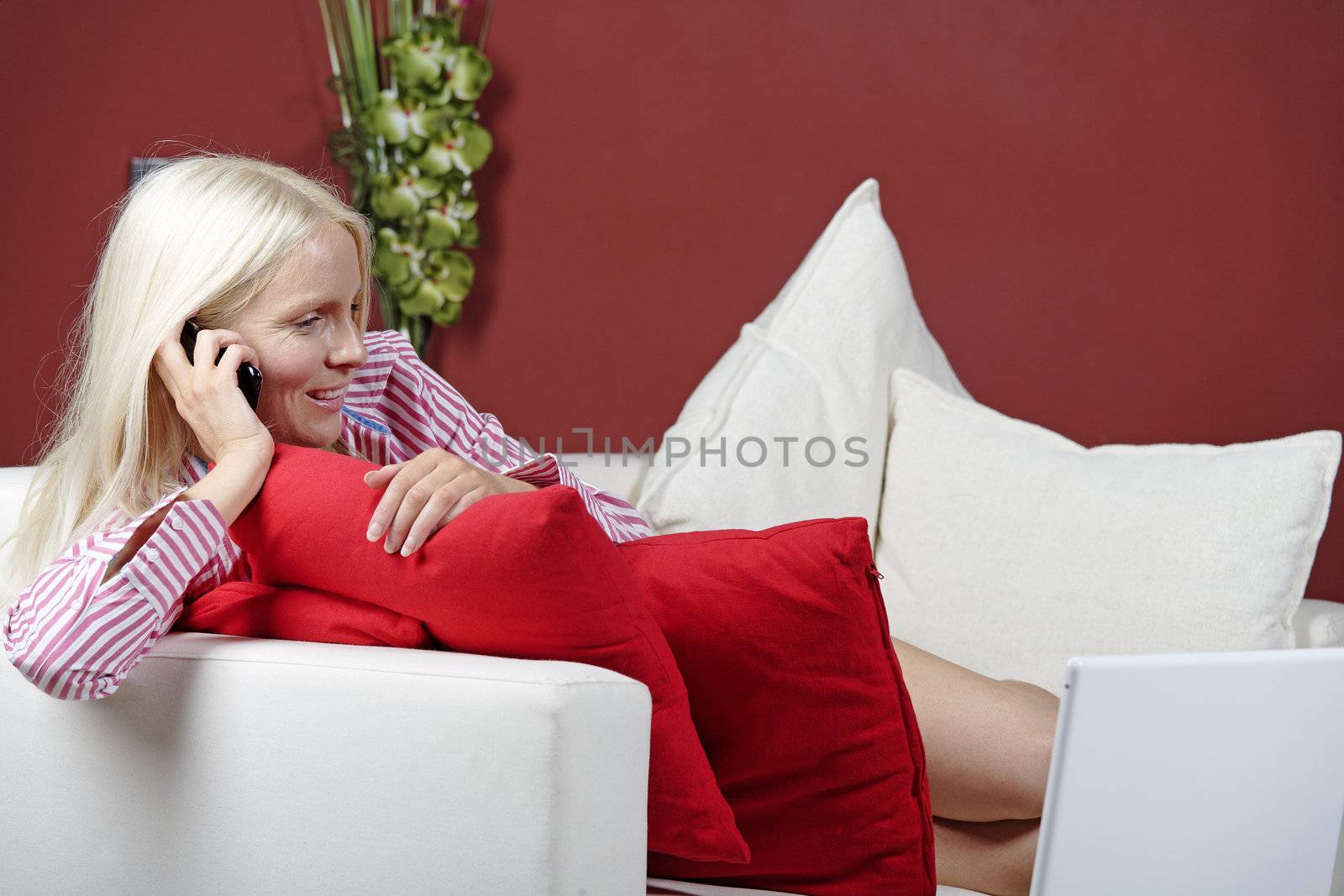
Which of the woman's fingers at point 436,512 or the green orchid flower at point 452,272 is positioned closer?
the woman's fingers at point 436,512

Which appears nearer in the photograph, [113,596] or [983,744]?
[113,596]

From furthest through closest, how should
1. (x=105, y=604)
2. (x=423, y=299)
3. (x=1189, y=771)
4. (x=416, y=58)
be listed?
(x=423, y=299), (x=416, y=58), (x=105, y=604), (x=1189, y=771)

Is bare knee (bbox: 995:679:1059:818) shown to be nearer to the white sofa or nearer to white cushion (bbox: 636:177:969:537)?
the white sofa

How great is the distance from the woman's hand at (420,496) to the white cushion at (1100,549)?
763mm

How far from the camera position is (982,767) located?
1.08 metres

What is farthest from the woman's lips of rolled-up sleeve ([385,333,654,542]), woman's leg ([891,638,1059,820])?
woman's leg ([891,638,1059,820])

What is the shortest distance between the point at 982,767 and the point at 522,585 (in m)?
0.49

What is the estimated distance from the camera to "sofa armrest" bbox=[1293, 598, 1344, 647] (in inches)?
58.5

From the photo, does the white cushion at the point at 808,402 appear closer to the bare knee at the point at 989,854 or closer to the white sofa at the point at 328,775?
the bare knee at the point at 989,854

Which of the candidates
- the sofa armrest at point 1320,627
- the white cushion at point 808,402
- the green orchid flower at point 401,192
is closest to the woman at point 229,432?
the white cushion at point 808,402

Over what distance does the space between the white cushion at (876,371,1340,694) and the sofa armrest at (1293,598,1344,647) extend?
0.04 meters

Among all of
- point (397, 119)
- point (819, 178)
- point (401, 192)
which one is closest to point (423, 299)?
point (401, 192)

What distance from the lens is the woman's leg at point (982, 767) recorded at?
108cm

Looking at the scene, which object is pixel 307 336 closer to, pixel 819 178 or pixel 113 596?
pixel 113 596
